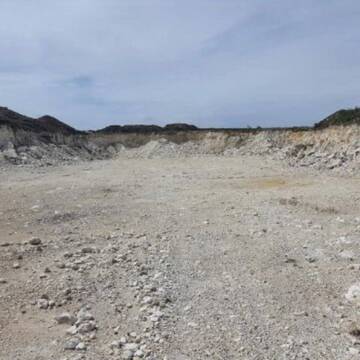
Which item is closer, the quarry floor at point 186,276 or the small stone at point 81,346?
the small stone at point 81,346

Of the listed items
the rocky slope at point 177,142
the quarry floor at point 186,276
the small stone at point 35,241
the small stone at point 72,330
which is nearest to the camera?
the quarry floor at point 186,276

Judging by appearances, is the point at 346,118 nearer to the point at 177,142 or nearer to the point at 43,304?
the point at 177,142

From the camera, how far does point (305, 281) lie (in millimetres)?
8242

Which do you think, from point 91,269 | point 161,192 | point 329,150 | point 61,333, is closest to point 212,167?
point 329,150

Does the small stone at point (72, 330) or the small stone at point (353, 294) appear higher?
the small stone at point (72, 330)

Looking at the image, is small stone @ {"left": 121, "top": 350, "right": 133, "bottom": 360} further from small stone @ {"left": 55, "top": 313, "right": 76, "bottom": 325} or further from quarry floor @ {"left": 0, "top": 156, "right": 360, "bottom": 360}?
small stone @ {"left": 55, "top": 313, "right": 76, "bottom": 325}

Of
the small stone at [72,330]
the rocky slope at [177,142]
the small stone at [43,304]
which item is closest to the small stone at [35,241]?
the small stone at [43,304]

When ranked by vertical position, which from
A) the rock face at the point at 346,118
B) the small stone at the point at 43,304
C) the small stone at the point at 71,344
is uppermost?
the rock face at the point at 346,118

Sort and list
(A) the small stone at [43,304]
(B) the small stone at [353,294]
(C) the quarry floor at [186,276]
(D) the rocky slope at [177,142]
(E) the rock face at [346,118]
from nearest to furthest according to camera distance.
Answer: (C) the quarry floor at [186,276] < (A) the small stone at [43,304] < (B) the small stone at [353,294] < (D) the rocky slope at [177,142] < (E) the rock face at [346,118]

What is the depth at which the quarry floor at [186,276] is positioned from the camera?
247 inches

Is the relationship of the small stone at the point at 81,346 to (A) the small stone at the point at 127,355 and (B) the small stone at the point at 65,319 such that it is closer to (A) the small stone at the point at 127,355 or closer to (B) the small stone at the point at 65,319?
(A) the small stone at the point at 127,355

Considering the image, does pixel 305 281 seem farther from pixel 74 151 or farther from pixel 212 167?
pixel 74 151

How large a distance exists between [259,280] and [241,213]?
17.6 feet

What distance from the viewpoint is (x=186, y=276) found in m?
8.50
